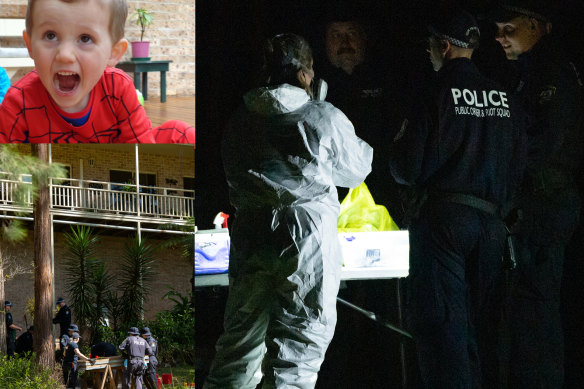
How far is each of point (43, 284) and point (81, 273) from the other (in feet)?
1.00

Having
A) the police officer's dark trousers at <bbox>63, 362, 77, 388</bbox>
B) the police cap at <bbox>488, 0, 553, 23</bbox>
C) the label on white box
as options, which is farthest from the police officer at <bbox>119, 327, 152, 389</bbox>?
the police cap at <bbox>488, 0, 553, 23</bbox>

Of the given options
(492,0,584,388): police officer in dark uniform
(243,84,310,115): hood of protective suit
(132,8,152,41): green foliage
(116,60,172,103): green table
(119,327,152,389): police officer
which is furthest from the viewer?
(119,327,152,389): police officer

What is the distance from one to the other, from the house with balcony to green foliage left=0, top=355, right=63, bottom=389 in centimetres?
35

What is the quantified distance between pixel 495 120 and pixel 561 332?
1.58 meters

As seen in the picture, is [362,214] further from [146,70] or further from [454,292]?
[146,70]

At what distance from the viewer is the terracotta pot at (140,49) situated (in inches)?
306

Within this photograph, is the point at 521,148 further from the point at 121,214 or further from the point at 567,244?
the point at 121,214

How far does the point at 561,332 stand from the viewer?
24.7 ft

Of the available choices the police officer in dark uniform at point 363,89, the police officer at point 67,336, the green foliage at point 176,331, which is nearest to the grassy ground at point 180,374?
the green foliage at point 176,331

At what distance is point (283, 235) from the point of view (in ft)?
23.4

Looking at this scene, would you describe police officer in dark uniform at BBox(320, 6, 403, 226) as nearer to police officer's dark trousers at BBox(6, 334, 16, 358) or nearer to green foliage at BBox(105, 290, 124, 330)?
green foliage at BBox(105, 290, 124, 330)

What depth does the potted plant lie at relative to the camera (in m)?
7.72

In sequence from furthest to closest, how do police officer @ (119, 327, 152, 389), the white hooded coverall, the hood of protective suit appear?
police officer @ (119, 327, 152, 389)
the hood of protective suit
the white hooded coverall

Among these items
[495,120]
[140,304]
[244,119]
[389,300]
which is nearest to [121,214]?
[140,304]
